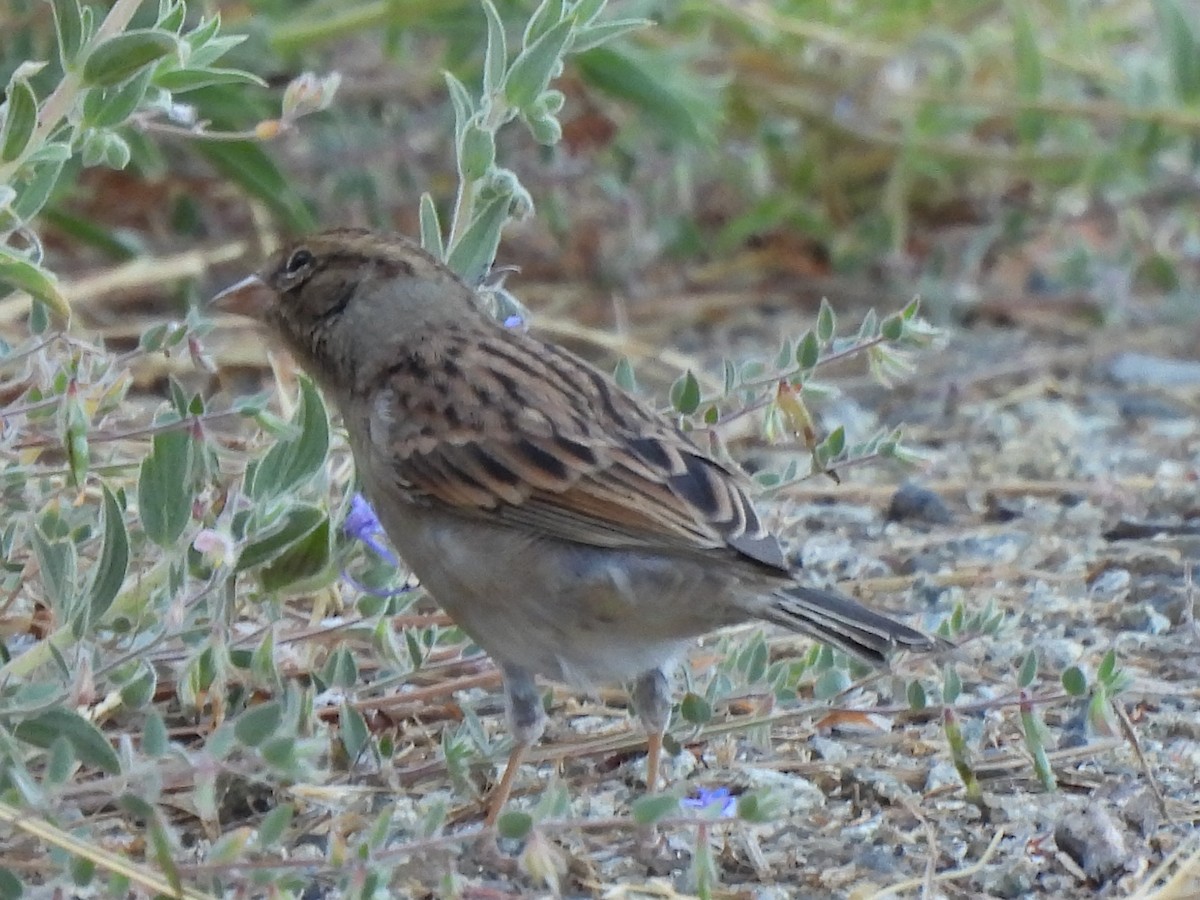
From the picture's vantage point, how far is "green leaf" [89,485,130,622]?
2.09m

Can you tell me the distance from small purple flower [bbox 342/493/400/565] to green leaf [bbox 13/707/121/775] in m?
0.63

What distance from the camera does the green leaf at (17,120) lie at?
2096 mm

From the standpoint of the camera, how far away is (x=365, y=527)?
2580 mm

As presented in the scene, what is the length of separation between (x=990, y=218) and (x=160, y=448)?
3.89 metres

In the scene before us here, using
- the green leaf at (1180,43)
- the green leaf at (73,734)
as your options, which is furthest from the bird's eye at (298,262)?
the green leaf at (1180,43)

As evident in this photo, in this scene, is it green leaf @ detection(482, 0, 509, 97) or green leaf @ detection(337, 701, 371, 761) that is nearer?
green leaf @ detection(337, 701, 371, 761)

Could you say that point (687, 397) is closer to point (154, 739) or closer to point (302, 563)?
point (302, 563)

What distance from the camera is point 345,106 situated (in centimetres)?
491

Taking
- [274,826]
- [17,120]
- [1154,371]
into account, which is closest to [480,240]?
[17,120]

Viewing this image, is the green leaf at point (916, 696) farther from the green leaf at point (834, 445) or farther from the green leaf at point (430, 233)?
the green leaf at point (430, 233)

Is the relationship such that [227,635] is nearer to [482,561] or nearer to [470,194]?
[482,561]

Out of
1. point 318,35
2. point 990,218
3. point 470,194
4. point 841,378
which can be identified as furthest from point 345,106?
point 470,194

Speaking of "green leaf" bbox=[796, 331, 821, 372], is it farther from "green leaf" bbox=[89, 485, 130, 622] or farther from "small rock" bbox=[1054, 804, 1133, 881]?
"green leaf" bbox=[89, 485, 130, 622]

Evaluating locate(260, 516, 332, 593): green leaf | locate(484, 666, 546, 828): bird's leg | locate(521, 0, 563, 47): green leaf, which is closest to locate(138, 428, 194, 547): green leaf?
locate(260, 516, 332, 593): green leaf
